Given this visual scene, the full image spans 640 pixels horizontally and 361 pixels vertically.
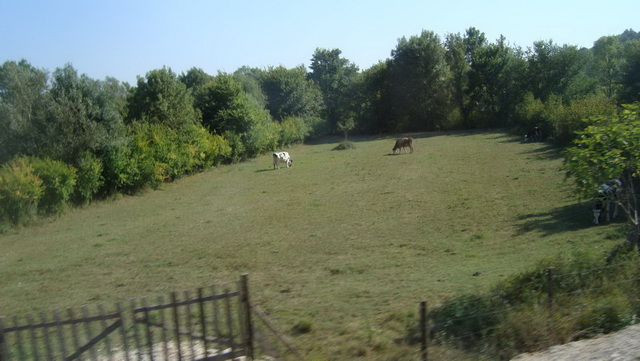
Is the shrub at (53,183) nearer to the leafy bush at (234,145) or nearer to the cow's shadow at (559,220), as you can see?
the cow's shadow at (559,220)

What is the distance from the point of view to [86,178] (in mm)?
20688

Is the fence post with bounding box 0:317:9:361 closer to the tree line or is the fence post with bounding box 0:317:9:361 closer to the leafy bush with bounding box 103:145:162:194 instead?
the tree line

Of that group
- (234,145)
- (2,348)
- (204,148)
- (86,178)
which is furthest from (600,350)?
(234,145)

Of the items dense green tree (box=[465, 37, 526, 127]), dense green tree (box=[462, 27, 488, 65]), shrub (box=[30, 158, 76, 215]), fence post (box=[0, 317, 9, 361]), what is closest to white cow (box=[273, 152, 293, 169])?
shrub (box=[30, 158, 76, 215])

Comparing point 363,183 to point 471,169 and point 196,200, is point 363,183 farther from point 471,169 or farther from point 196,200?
point 196,200

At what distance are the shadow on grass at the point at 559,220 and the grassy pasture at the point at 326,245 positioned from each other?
0.15 feet

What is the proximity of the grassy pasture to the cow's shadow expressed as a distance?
0.15 feet

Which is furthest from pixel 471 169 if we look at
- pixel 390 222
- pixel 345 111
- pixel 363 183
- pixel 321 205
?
pixel 345 111

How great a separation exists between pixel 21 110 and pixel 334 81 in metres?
63.9

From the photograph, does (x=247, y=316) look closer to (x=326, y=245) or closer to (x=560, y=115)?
(x=326, y=245)

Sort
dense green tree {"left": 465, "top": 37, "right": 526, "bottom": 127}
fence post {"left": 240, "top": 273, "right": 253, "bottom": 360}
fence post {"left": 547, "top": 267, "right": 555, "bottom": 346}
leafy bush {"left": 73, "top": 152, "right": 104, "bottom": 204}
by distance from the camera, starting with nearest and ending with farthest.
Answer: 1. fence post {"left": 240, "top": 273, "right": 253, "bottom": 360}
2. fence post {"left": 547, "top": 267, "right": 555, "bottom": 346}
3. leafy bush {"left": 73, "top": 152, "right": 104, "bottom": 204}
4. dense green tree {"left": 465, "top": 37, "right": 526, "bottom": 127}

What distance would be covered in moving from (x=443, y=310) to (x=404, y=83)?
51.6 metres

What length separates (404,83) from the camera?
184 feet

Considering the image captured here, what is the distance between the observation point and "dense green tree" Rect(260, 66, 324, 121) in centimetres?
5881
